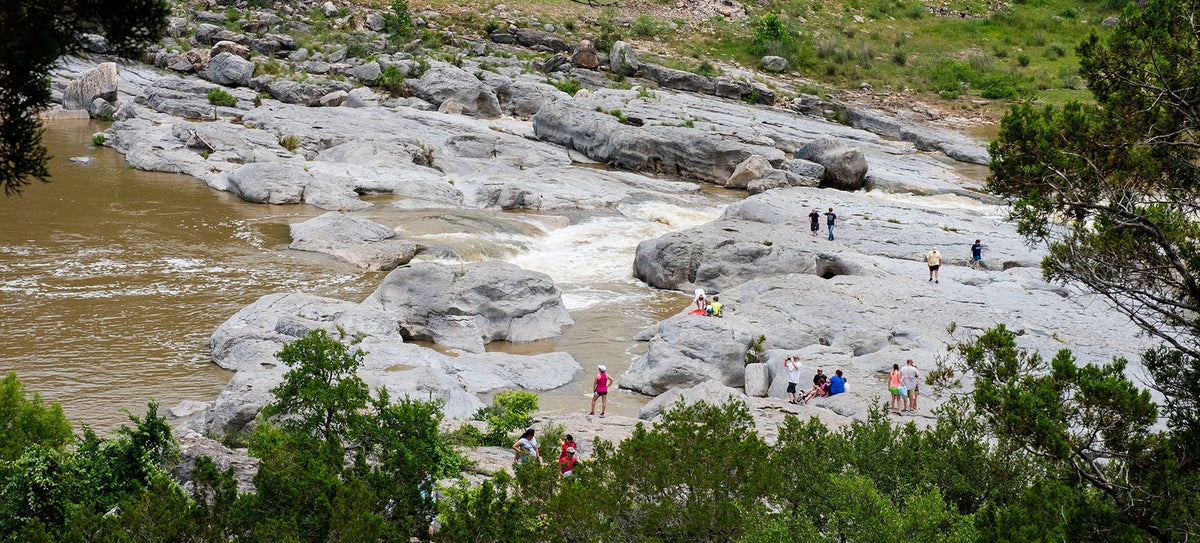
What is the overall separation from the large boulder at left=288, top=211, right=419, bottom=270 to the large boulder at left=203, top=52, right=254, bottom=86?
25105 mm

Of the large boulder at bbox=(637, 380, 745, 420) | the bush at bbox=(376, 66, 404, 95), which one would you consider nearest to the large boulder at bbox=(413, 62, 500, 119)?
the bush at bbox=(376, 66, 404, 95)

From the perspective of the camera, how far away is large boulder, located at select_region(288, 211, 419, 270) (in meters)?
30.3

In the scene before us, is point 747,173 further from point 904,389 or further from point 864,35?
point 864,35

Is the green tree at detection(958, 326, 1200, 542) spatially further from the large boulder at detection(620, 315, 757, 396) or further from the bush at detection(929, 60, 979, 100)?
the bush at detection(929, 60, 979, 100)

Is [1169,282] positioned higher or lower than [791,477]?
higher

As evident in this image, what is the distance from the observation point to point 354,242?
1219 inches

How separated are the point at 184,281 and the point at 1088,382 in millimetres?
25302

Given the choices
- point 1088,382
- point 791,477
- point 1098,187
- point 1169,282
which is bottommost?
point 791,477

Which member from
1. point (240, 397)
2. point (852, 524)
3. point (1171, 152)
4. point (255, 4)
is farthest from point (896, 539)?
point (255, 4)

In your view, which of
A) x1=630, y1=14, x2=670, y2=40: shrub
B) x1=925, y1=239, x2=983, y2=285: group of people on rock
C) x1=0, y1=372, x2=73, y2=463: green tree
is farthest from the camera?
x1=630, y1=14, x2=670, y2=40: shrub

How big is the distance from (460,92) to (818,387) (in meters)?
35.1

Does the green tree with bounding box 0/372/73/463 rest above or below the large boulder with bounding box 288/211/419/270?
above

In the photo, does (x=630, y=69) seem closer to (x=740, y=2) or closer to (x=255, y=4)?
(x=740, y=2)

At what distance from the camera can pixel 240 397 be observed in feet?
56.7
